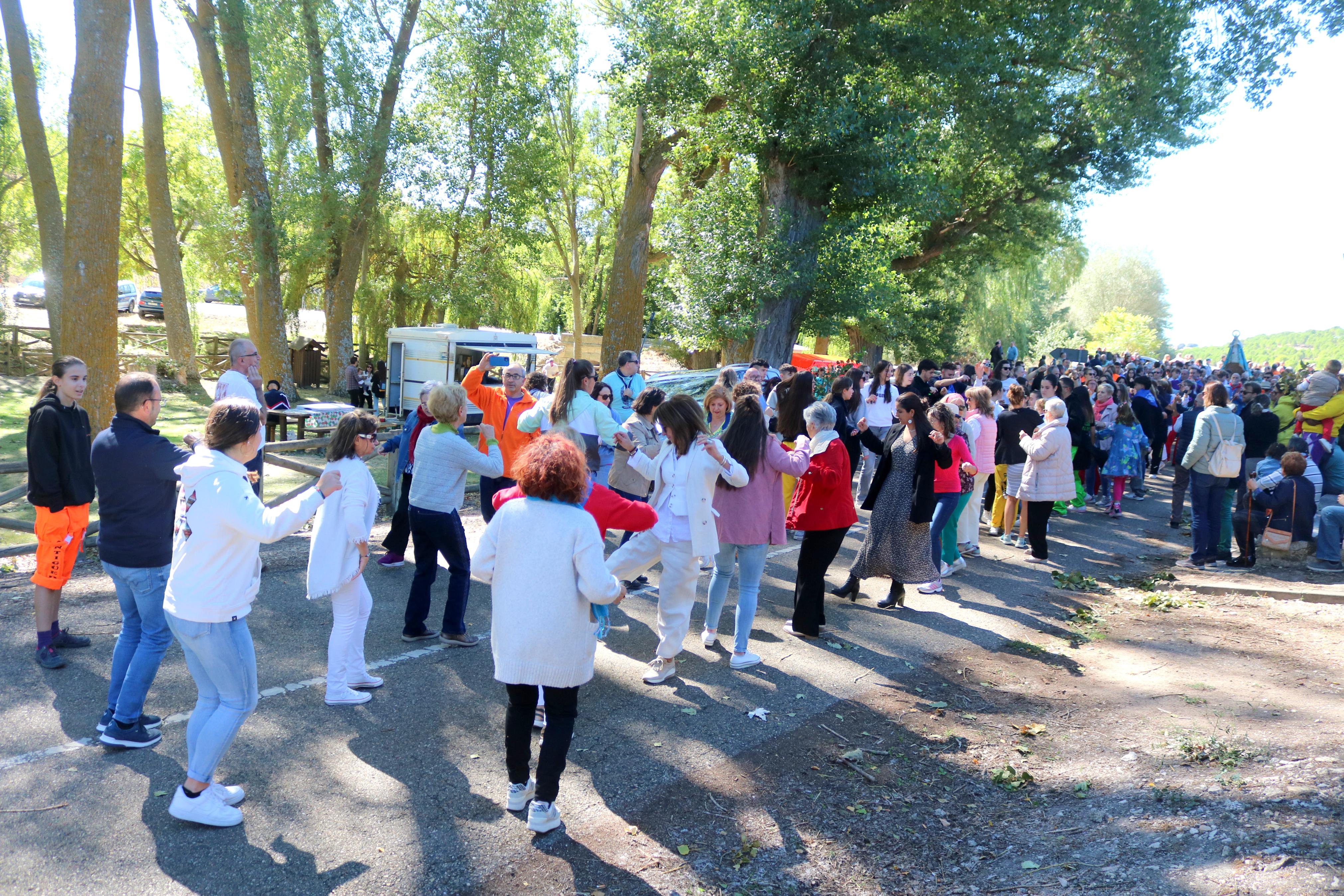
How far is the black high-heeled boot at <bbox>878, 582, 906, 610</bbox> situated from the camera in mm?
7566

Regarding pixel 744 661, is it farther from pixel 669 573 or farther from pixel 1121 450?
pixel 1121 450

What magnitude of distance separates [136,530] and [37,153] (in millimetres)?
14902

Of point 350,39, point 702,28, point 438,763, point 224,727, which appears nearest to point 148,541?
point 224,727

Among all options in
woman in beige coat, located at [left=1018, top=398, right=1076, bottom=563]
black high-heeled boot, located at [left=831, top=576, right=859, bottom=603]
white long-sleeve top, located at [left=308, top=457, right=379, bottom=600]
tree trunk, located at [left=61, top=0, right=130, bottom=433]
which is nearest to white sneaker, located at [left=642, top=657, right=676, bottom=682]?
white long-sleeve top, located at [left=308, top=457, right=379, bottom=600]

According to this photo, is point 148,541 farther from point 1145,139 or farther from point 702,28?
point 1145,139

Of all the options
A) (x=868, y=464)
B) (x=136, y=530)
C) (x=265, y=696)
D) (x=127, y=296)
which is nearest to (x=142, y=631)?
(x=136, y=530)

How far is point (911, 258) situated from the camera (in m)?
26.1

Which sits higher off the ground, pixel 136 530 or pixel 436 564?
pixel 136 530

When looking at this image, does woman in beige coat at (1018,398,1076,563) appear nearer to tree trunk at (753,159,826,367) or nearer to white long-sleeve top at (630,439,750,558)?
white long-sleeve top at (630,439,750,558)

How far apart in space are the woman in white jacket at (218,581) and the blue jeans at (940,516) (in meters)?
5.71

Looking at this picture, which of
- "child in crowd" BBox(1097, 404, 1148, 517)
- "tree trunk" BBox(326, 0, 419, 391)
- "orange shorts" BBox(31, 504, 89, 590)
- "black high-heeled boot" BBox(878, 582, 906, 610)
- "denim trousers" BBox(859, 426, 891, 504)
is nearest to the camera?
"orange shorts" BBox(31, 504, 89, 590)

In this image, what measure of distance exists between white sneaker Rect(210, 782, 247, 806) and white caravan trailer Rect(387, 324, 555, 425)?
17740 mm

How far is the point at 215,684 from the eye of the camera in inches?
144

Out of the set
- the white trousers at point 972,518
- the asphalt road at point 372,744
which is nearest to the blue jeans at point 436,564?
the asphalt road at point 372,744
